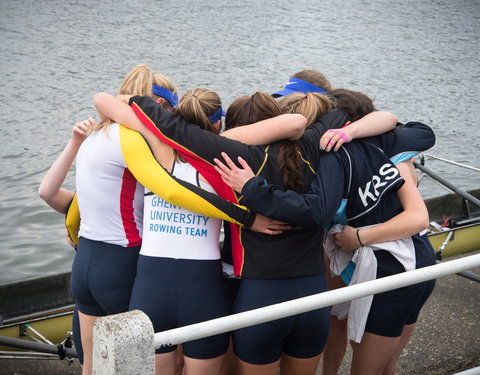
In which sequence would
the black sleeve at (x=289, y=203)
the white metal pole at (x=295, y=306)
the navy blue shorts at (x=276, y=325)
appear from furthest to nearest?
1. the navy blue shorts at (x=276, y=325)
2. the black sleeve at (x=289, y=203)
3. the white metal pole at (x=295, y=306)

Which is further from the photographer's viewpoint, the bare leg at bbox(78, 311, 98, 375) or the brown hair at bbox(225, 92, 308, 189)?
the bare leg at bbox(78, 311, 98, 375)

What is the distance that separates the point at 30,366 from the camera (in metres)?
4.77

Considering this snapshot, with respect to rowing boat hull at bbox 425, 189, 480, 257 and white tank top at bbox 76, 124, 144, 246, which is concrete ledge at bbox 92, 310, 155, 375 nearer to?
white tank top at bbox 76, 124, 144, 246

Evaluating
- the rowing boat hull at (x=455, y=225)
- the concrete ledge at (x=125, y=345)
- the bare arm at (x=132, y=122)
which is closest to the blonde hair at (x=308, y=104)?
the bare arm at (x=132, y=122)

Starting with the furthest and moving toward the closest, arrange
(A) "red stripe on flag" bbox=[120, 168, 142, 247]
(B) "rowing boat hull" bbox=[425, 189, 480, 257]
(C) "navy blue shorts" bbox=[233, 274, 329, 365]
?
1. (B) "rowing boat hull" bbox=[425, 189, 480, 257]
2. (A) "red stripe on flag" bbox=[120, 168, 142, 247]
3. (C) "navy blue shorts" bbox=[233, 274, 329, 365]

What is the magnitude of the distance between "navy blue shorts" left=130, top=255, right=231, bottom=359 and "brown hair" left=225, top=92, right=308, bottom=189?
0.57 m

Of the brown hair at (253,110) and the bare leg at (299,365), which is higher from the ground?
the brown hair at (253,110)

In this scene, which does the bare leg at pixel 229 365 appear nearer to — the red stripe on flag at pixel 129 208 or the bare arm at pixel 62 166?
the red stripe on flag at pixel 129 208

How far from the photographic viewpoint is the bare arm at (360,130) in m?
3.06

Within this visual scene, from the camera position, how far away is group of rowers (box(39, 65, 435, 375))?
114 inches

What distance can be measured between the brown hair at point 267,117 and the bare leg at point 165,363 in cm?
98

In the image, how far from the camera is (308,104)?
3250 mm

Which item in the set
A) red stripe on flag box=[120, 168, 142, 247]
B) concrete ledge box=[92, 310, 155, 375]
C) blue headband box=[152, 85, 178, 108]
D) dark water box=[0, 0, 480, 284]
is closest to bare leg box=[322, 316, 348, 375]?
red stripe on flag box=[120, 168, 142, 247]

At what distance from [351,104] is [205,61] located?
18.0 metres
